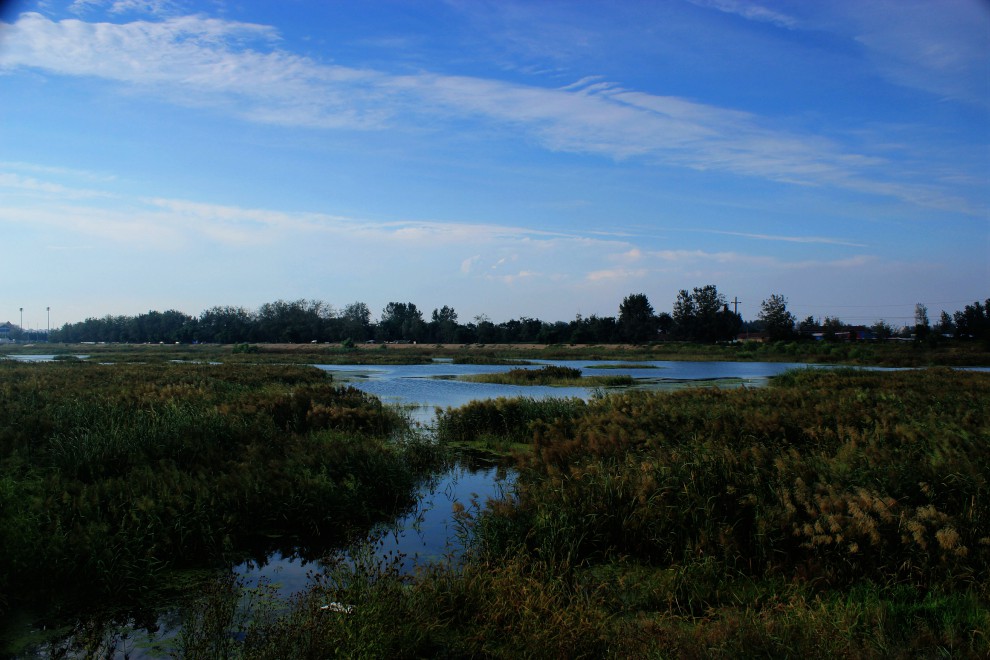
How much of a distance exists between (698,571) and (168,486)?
7215 millimetres

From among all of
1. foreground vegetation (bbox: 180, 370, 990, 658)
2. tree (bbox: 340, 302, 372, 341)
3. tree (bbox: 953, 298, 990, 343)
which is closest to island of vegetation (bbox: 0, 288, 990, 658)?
foreground vegetation (bbox: 180, 370, 990, 658)

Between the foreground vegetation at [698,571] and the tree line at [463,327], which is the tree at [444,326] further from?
the foreground vegetation at [698,571]

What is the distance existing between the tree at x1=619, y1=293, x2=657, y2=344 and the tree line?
165 millimetres

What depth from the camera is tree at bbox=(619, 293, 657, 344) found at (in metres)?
107

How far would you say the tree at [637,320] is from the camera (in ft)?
351

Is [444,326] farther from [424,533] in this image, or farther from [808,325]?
[424,533]

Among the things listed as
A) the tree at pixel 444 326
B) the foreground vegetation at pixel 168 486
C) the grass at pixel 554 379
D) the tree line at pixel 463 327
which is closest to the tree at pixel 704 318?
the tree line at pixel 463 327

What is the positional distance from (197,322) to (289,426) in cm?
15601

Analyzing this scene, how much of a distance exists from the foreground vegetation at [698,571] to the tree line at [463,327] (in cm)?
7913

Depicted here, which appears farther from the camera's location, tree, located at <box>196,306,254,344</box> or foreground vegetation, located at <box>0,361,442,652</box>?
tree, located at <box>196,306,254,344</box>

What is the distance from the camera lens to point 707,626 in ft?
18.7

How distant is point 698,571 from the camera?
7152 millimetres

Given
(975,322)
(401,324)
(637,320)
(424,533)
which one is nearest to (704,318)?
(637,320)

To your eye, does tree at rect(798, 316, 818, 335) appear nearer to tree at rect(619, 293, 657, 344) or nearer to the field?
tree at rect(619, 293, 657, 344)
